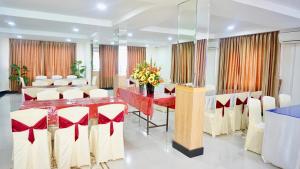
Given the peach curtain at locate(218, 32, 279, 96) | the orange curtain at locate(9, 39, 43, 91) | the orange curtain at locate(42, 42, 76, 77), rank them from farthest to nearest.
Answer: the orange curtain at locate(42, 42, 76, 77) → the orange curtain at locate(9, 39, 43, 91) → the peach curtain at locate(218, 32, 279, 96)

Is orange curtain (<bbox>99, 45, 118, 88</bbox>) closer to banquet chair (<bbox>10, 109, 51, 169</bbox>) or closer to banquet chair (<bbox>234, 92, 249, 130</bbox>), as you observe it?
banquet chair (<bbox>234, 92, 249, 130</bbox>)

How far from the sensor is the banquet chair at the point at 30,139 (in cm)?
261

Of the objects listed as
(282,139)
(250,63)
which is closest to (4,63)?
(250,63)

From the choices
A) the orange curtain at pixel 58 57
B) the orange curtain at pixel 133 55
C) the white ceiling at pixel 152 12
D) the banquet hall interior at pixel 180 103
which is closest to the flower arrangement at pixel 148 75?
the banquet hall interior at pixel 180 103

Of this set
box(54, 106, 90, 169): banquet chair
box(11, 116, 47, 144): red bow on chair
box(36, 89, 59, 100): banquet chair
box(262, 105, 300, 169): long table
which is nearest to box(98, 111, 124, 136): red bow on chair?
box(54, 106, 90, 169): banquet chair

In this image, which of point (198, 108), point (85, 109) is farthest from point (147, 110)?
point (85, 109)

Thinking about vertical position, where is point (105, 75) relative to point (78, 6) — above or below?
below

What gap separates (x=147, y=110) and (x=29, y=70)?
8372mm

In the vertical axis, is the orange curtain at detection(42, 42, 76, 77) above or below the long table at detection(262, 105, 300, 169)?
above

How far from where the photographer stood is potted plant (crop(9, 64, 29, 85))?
9363mm

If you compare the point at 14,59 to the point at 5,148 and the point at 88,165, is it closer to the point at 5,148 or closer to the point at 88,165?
the point at 5,148

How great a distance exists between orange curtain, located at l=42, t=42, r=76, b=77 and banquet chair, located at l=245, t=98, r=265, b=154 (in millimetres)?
9619

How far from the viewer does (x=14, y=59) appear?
9.75 metres

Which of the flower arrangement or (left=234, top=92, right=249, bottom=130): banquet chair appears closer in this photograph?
the flower arrangement
